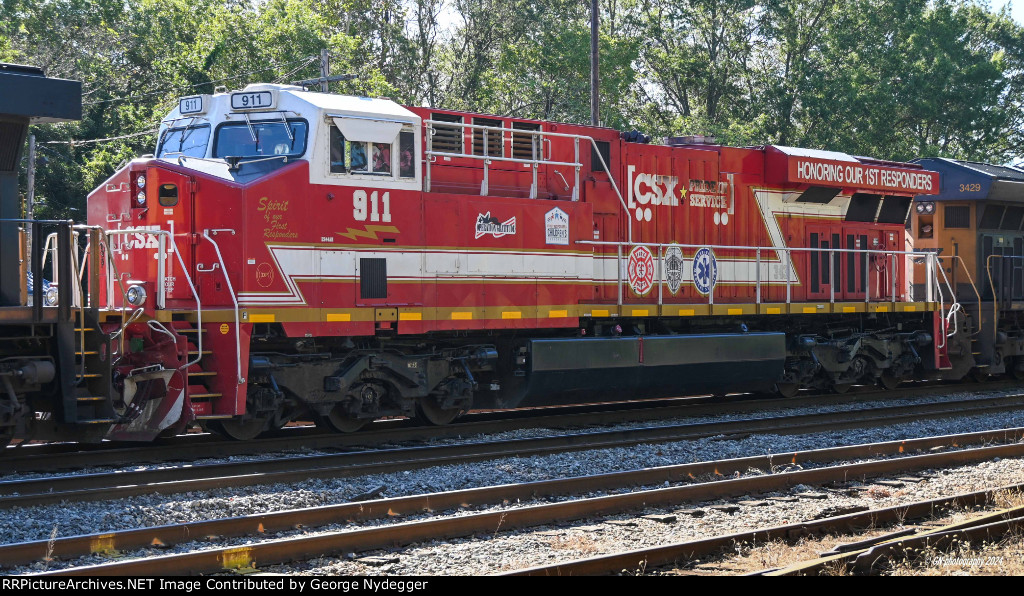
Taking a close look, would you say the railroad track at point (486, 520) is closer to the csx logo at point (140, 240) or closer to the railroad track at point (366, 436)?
the railroad track at point (366, 436)

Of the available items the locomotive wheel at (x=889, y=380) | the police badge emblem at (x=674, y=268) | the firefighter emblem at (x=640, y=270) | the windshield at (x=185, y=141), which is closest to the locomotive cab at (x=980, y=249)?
the locomotive wheel at (x=889, y=380)

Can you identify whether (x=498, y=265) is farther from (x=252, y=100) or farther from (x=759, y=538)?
(x=759, y=538)

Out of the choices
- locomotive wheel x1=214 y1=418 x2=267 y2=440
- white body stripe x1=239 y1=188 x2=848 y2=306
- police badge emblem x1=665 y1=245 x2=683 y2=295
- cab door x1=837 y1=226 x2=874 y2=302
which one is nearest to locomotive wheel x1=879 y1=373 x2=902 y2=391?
cab door x1=837 y1=226 x2=874 y2=302

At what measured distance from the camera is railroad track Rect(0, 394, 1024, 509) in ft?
27.1

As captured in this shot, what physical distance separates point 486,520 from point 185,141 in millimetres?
6616

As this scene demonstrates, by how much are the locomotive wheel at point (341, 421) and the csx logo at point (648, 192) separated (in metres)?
5.11

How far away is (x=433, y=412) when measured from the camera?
12266 mm

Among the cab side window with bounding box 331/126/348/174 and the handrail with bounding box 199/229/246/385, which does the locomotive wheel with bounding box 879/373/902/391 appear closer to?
the cab side window with bounding box 331/126/348/174

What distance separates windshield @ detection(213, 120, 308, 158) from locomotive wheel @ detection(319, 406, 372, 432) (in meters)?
2.97

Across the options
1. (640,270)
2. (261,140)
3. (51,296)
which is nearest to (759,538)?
(51,296)

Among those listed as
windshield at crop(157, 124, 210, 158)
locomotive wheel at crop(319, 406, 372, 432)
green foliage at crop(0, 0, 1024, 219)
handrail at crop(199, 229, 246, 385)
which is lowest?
locomotive wheel at crop(319, 406, 372, 432)

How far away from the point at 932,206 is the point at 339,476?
13.9m

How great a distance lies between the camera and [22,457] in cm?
969
